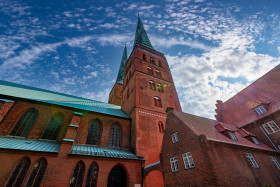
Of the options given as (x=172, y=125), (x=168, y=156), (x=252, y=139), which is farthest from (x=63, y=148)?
(x=252, y=139)

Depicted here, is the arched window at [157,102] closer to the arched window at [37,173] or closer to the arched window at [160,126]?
the arched window at [160,126]

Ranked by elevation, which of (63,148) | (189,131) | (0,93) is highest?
(0,93)

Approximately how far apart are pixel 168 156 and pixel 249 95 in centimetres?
1742

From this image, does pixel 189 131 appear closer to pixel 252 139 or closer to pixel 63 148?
pixel 252 139

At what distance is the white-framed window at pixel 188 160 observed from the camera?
9.62m

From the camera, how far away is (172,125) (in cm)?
1317

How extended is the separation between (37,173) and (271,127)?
78.5ft

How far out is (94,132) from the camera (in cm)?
1503

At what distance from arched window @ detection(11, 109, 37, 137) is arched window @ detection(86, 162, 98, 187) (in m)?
7.45

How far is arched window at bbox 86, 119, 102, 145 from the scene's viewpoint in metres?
14.4

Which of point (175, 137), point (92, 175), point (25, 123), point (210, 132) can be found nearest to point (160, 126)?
point (175, 137)

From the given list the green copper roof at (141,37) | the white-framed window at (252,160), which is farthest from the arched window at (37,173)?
the green copper roof at (141,37)

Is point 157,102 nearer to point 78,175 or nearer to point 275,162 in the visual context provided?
point 78,175

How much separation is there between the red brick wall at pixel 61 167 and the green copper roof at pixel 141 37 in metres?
26.1
